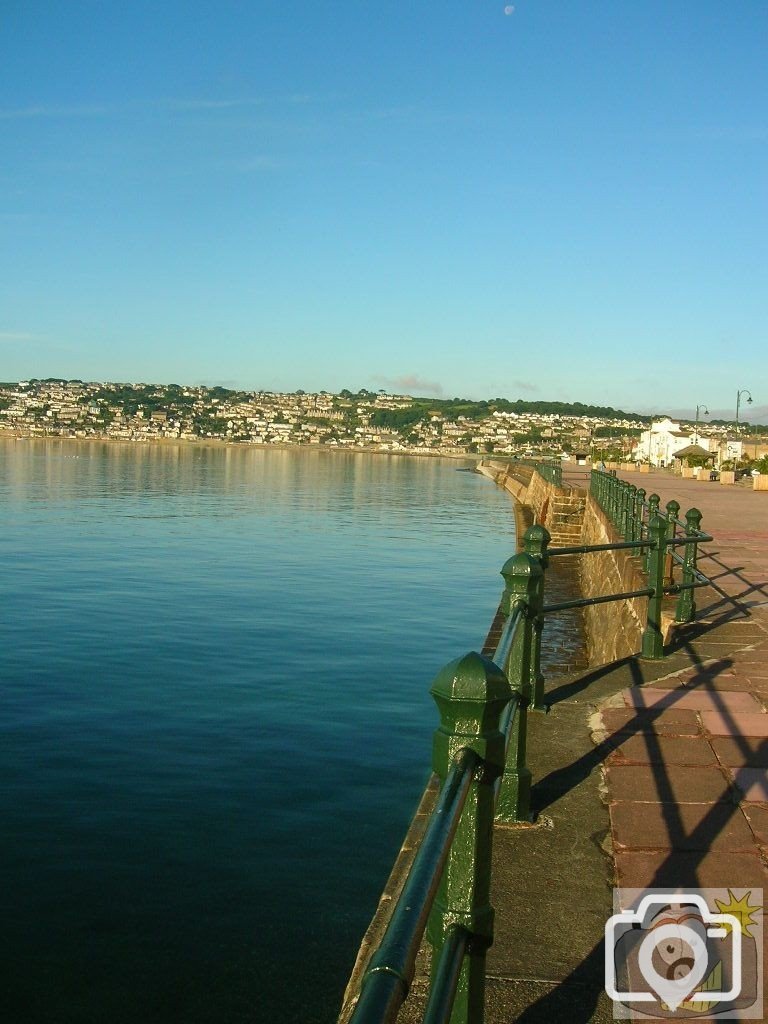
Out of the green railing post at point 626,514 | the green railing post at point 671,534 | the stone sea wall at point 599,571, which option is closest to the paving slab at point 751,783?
the stone sea wall at point 599,571

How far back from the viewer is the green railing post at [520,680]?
15.6ft

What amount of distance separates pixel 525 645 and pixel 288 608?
1679 centimetres

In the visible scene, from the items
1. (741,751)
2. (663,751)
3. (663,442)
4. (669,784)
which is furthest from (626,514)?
(663,442)

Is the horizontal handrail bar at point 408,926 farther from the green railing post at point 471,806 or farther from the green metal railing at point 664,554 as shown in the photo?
the green metal railing at point 664,554

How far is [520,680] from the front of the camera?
5105 millimetres

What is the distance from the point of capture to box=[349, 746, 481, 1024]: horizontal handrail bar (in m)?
1.65

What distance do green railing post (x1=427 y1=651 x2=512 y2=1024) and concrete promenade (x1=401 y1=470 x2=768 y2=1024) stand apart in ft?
1.88

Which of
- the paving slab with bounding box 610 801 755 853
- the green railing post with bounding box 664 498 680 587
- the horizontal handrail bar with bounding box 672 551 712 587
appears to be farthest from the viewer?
the green railing post with bounding box 664 498 680 587

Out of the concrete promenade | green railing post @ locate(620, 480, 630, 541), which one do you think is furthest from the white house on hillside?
the concrete promenade

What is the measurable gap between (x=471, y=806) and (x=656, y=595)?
609cm

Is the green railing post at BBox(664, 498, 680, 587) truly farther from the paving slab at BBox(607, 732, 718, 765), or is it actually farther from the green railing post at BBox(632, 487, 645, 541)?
the paving slab at BBox(607, 732, 718, 765)

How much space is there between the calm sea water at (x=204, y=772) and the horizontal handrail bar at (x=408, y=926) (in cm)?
479

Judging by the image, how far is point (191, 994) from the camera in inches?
263

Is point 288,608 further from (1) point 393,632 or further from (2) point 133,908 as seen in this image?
(2) point 133,908
